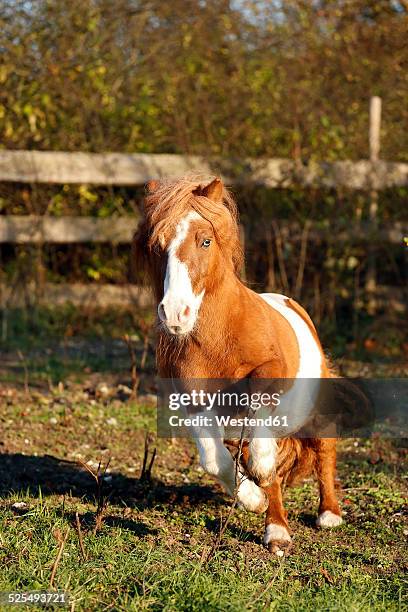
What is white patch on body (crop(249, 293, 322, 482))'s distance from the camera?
3953 millimetres

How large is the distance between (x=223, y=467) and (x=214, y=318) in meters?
0.67

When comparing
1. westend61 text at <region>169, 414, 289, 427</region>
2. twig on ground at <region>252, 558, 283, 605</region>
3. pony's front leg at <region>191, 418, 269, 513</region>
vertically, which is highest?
westend61 text at <region>169, 414, 289, 427</region>

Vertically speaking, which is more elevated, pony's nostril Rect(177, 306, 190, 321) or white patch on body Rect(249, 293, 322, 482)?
pony's nostril Rect(177, 306, 190, 321)

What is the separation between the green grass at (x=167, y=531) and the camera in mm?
3355

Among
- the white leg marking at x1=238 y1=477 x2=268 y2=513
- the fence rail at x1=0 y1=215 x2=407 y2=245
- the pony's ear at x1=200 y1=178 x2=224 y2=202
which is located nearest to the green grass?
the white leg marking at x1=238 y1=477 x2=268 y2=513

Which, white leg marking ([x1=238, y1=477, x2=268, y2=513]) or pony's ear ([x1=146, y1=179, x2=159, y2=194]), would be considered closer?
white leg marking ([x1=238, y1=477, x2=268, y2=513])

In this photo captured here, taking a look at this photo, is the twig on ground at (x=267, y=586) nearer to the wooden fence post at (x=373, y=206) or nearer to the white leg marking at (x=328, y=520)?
the white leg marking at (x=328, y=520)

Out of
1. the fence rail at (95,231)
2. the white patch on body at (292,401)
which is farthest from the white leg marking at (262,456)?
the fence rail at (95,231)

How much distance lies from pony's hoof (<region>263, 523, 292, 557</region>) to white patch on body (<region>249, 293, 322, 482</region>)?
0.33 m

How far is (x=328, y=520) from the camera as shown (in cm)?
451

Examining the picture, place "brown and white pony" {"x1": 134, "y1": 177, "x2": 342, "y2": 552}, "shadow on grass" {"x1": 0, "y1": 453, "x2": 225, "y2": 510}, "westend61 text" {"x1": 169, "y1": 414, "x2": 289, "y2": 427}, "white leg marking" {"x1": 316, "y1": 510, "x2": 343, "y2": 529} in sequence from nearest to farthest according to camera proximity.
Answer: "brown and white pony" {"x1": 134, "y1": 177, "x2": 342, "y2": 552}, "westend61 text" {"x1": 169, "y1": 414, "x2": 289, "y2": 427}, "white leg marking" {"x1": 316, "y1": 510, "x2": 343, "y2": 529}, "shadow on grass" {"x1": 0, "y1": 453, "x2": 225, "y2": 510}

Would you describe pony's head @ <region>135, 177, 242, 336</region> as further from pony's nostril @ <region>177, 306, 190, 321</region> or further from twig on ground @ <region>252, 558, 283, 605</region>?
twig on ground @ <region>252, 558, 283, 605</region>

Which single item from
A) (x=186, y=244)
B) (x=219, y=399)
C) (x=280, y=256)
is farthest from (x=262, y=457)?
(x=280, y=256)

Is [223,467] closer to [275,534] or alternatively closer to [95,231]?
[275,534]
